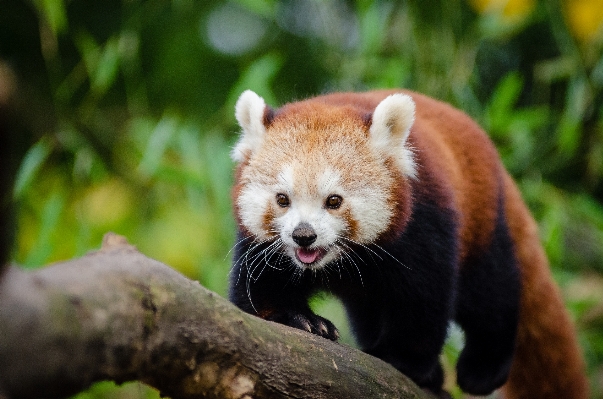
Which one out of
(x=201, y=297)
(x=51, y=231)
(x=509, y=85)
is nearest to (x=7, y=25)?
(x=51, y=231)

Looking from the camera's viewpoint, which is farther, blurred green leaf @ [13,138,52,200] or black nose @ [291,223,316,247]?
blurred green leaf @ [13,138,52,200]

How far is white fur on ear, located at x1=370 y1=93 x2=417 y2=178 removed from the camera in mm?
2271

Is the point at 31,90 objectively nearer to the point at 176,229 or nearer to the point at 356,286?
the point at 176,229

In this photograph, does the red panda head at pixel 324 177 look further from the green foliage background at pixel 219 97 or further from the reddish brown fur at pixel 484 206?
the green foliage background at pixel 219 97

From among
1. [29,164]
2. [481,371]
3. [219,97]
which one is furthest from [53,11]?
[481,371]

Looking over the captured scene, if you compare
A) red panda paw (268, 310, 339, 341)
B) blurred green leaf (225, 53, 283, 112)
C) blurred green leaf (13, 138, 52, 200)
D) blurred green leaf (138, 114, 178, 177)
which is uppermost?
blurred green leaf (225, 53, 283, 112)

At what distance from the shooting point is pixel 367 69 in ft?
14.6

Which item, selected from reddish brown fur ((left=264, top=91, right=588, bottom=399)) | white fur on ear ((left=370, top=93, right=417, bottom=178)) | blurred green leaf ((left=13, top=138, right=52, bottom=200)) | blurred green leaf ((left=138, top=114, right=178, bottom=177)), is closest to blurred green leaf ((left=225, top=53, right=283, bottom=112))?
blurred green leaf ((left=138, top=114, right=178, bottom=177))

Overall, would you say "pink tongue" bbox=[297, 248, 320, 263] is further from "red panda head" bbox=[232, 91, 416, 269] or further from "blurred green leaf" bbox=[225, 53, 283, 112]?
"blurred green leaf" bbox=[225, 53, 283, 112]

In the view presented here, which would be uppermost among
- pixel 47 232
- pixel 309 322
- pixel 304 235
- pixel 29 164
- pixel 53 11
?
pixel 304 235

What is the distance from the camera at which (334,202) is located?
2193 millimetres

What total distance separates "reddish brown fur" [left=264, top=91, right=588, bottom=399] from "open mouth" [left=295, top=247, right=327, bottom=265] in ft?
0.89

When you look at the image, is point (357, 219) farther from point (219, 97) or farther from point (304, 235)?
point (219, 97)

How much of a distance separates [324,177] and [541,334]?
1386 millimetres
